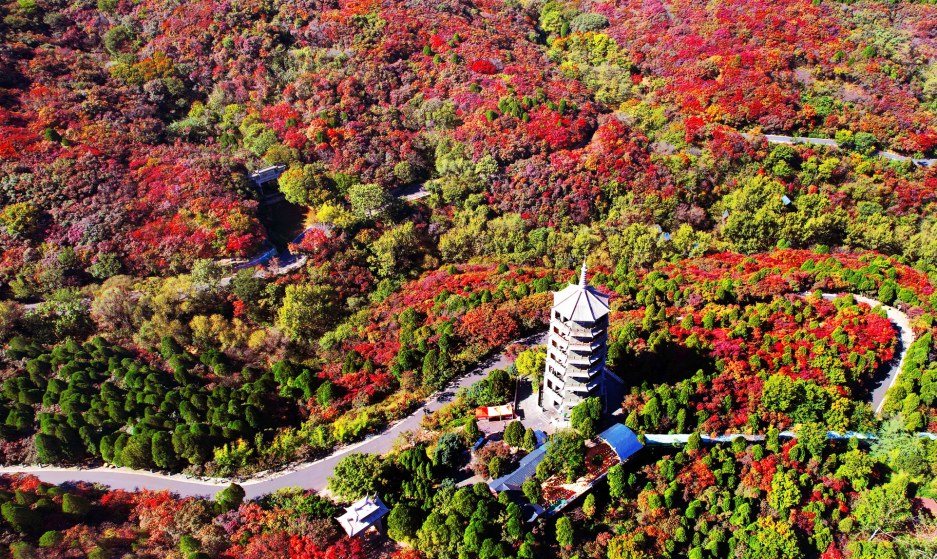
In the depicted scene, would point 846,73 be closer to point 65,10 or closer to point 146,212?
point 146,212

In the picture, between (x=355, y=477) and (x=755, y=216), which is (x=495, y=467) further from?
(x=755, y=216)

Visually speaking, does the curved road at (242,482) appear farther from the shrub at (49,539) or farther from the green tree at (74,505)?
the shrub at (49,539)

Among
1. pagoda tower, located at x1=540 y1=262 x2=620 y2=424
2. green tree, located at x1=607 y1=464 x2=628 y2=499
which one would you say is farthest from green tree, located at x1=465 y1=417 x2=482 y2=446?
green tree, located at x1=607 y1=464 x2=628 y2=499

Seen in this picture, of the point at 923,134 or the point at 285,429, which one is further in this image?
the point at 923,134

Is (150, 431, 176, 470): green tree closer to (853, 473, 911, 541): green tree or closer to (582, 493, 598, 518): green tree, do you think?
(582, 493, 598, 518): green tree

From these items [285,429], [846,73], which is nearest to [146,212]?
[285,429]
